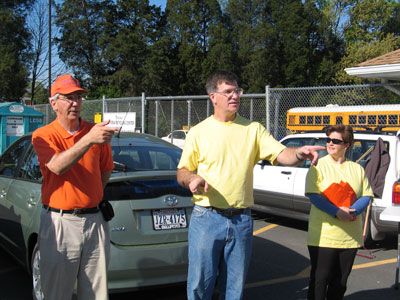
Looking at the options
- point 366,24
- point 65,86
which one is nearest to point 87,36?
point 366,24

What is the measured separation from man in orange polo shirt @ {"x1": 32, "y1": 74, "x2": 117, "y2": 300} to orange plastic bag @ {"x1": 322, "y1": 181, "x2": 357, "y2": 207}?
1645mm

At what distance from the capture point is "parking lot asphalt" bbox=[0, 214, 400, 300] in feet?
16.3

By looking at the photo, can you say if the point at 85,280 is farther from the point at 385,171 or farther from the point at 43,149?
the point at 385,171

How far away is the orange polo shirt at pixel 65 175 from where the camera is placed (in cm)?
316

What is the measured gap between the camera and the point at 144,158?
16.3 ft

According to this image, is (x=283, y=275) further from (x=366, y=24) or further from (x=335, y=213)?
(x=366, y=24)

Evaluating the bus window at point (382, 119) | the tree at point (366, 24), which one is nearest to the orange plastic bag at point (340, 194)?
the bus window at point (382, 119)

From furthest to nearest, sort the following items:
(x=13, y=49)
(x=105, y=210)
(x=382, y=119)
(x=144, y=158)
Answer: (x=13, y=49)
(x=382, y=119)
(x=144, y=158)
(x=105, y=210)

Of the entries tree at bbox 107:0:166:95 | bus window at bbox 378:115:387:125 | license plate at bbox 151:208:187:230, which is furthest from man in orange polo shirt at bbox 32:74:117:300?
tree at bbox 107:0:166:95

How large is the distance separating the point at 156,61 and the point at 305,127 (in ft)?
101

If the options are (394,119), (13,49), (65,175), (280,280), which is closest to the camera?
(65,175)

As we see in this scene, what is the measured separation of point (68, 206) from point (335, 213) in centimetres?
185

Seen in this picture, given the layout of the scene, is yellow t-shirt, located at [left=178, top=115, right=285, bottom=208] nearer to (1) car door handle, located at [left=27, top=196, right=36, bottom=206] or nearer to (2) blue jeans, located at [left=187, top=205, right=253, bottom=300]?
(2) blue jeans, located at [left=187, top=205, right=253, bottom=300]

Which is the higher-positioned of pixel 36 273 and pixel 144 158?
pixel 144 158
